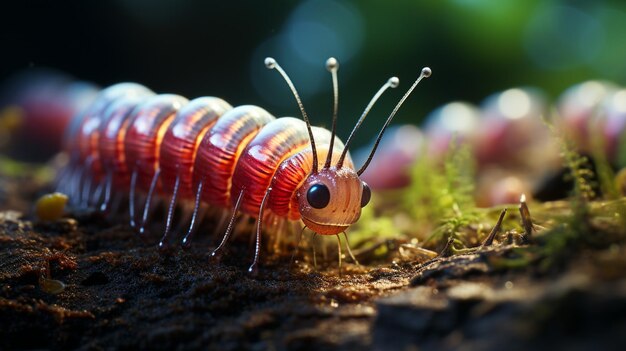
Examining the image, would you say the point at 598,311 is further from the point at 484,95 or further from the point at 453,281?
the point at 484,95

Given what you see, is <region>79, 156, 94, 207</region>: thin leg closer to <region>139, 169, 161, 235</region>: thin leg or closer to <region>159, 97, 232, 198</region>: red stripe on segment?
<region>139, 169, 161, 235</region>: thin leg

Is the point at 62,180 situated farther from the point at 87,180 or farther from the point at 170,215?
the point at 170,215

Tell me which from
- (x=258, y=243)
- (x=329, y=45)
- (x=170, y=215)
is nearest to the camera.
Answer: (x=258, y=243)

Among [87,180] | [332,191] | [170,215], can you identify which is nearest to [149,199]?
[170,215]

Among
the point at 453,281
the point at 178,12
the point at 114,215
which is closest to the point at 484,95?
the point at 178,12

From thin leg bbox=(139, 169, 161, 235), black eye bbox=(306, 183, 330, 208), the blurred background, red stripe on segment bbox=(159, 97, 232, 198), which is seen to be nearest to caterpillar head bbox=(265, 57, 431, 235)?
black eye bbox=(306, 183, 330, 208)

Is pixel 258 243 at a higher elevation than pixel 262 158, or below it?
below
